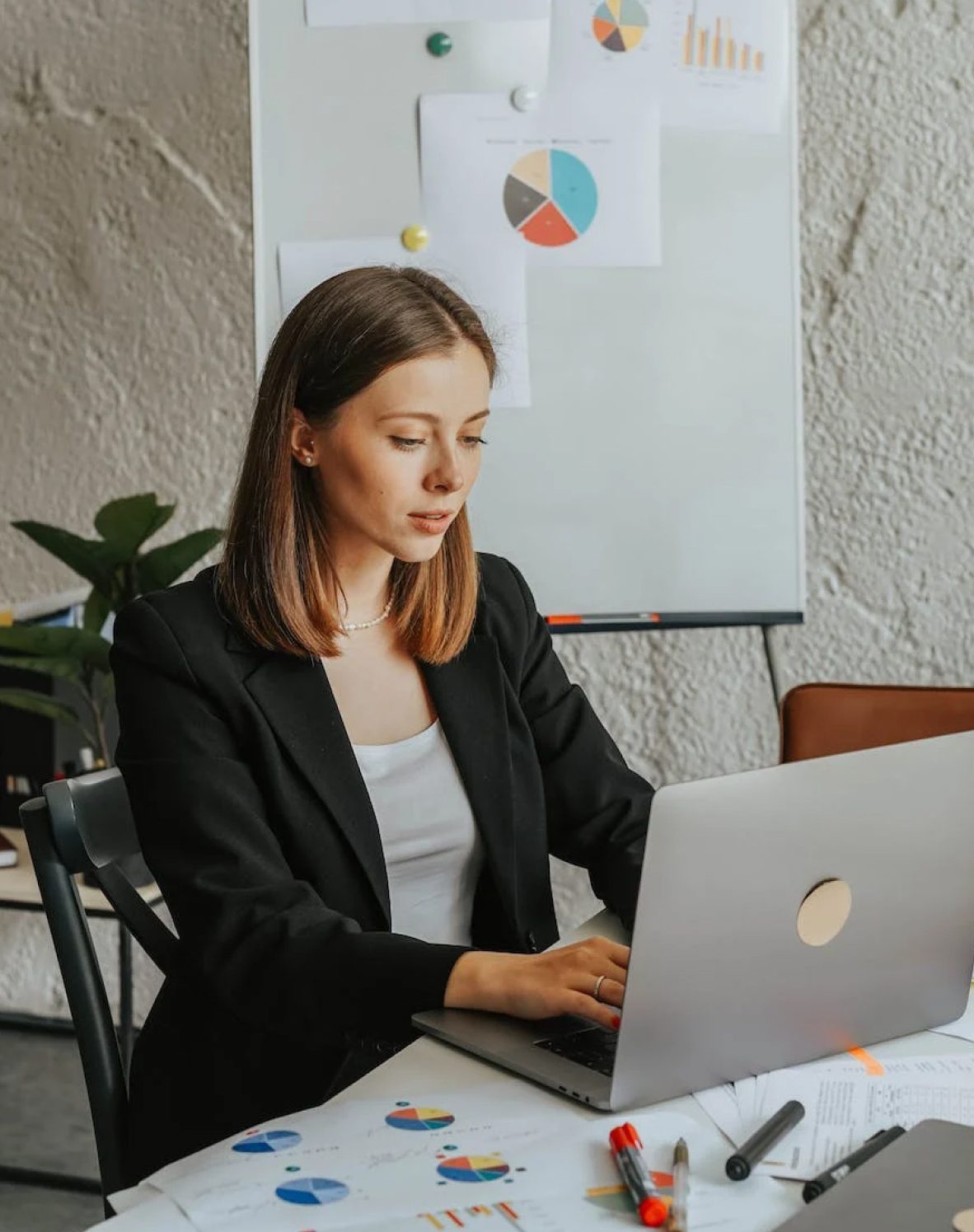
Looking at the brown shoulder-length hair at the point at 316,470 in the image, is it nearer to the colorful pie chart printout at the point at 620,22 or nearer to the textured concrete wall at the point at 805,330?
the colorful pie chart printout at the point at 620,22

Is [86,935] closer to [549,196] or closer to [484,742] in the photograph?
[484,742]

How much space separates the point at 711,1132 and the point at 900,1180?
0.43 feet

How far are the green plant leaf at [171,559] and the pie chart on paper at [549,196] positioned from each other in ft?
2.17

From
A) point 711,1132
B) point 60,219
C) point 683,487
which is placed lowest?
point 711,1132

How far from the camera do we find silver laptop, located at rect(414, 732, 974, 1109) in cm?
77

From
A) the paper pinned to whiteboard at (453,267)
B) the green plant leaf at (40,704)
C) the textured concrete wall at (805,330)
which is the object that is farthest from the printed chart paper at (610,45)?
the green plant leaf at (40,704)

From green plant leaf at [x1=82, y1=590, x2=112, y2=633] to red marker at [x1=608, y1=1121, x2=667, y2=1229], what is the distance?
1.54 meters

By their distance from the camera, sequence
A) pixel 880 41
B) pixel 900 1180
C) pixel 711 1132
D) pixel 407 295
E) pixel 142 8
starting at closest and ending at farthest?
pixel 900 1180 < pixel 711 1132 < pixel 407 295 < pixel 880 41 < pixel 142 8

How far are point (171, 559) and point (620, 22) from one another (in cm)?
102

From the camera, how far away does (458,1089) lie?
0.84m

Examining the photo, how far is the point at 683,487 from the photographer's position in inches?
79.2

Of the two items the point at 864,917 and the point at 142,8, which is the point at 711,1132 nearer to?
the point at 864,917

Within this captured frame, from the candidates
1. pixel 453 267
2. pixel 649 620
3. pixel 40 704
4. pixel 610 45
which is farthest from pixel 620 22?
pixel 40 704

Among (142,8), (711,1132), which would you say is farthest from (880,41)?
(711,1132)
